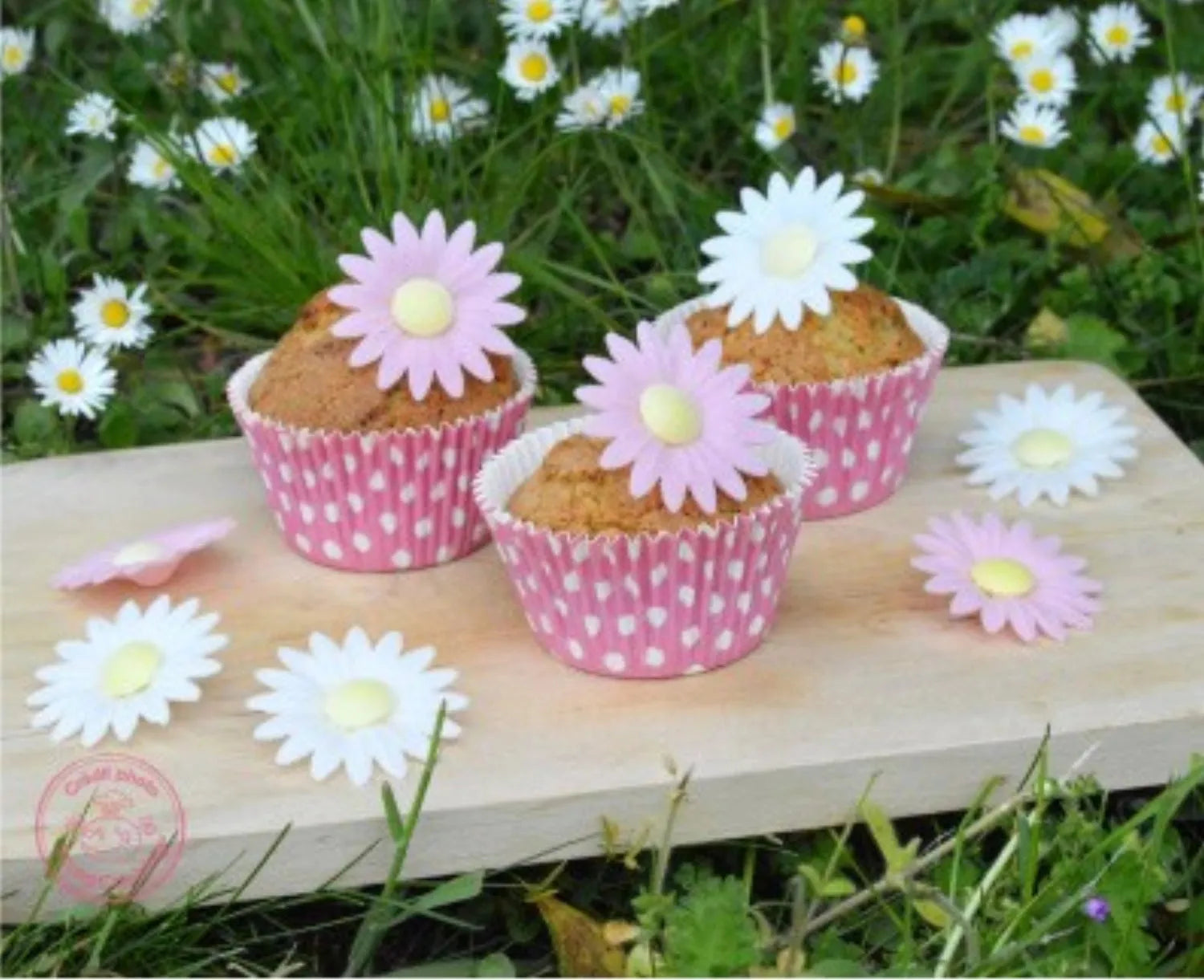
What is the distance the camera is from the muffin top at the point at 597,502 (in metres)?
1.82

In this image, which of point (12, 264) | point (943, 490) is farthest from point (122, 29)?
point (943, 490)

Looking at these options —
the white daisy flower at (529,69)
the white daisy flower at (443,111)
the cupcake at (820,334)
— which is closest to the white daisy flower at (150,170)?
the white daisy flower at (443,111)

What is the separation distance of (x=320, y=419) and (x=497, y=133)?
0.88 metres

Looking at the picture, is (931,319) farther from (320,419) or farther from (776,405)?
(320,419)

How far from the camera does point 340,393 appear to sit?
201 cm

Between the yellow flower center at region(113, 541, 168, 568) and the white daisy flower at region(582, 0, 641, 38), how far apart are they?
2.89ft

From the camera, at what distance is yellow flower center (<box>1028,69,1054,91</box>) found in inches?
110

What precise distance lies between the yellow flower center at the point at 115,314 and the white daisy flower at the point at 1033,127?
0.99 m

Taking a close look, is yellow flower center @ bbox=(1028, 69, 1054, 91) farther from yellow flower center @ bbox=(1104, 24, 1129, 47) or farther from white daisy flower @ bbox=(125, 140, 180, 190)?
white daisy flower @ bbox=(125, 140, 180, 190)

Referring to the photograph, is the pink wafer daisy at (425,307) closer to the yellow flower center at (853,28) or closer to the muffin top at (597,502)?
the muffin top at (597,502)

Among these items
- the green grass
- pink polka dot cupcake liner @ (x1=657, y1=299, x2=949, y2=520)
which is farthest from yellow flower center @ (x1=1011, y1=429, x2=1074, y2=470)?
the green grass

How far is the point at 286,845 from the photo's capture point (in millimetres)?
1732
